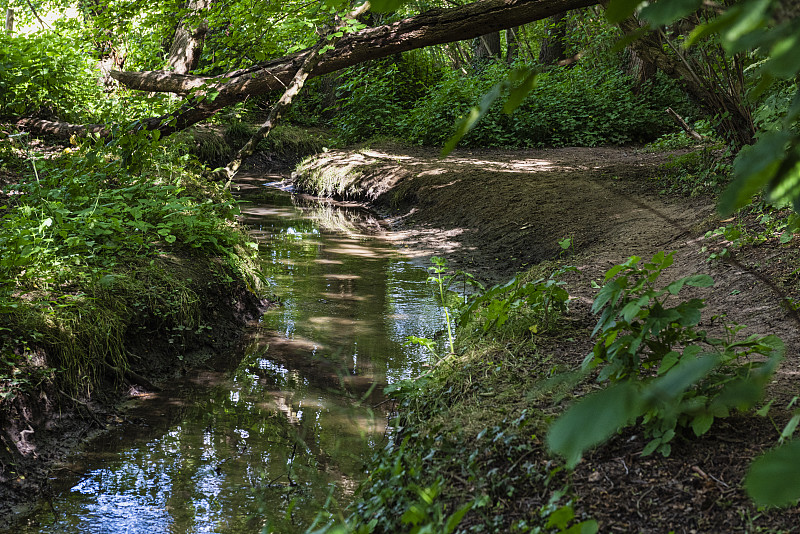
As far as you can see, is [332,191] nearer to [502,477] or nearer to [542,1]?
[542,1]

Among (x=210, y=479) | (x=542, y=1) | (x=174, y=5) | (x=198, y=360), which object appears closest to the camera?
(x=210, y=479)

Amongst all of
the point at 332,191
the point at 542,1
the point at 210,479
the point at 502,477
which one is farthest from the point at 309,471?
the point at 332,191

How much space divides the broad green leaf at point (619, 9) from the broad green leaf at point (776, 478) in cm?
54

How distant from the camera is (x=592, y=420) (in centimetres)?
59

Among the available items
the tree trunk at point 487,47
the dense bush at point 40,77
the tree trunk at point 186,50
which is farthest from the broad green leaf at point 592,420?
the tree trunk at point 487,47

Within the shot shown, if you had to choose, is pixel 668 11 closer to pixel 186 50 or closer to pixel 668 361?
pixel 668 361

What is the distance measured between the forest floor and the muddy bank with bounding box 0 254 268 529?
2051mm

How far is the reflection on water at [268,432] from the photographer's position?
2707mm

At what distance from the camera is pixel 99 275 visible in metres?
4.08

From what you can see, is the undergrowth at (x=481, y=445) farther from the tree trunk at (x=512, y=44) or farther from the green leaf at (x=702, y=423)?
the tree trunk at (x=512, y=44)

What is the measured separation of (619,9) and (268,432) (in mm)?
3055

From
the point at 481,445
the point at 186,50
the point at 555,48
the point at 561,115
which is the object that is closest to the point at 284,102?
the point at 186,50

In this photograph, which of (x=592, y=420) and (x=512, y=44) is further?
(x=512, y=44)

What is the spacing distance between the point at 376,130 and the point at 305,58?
6.47 m
